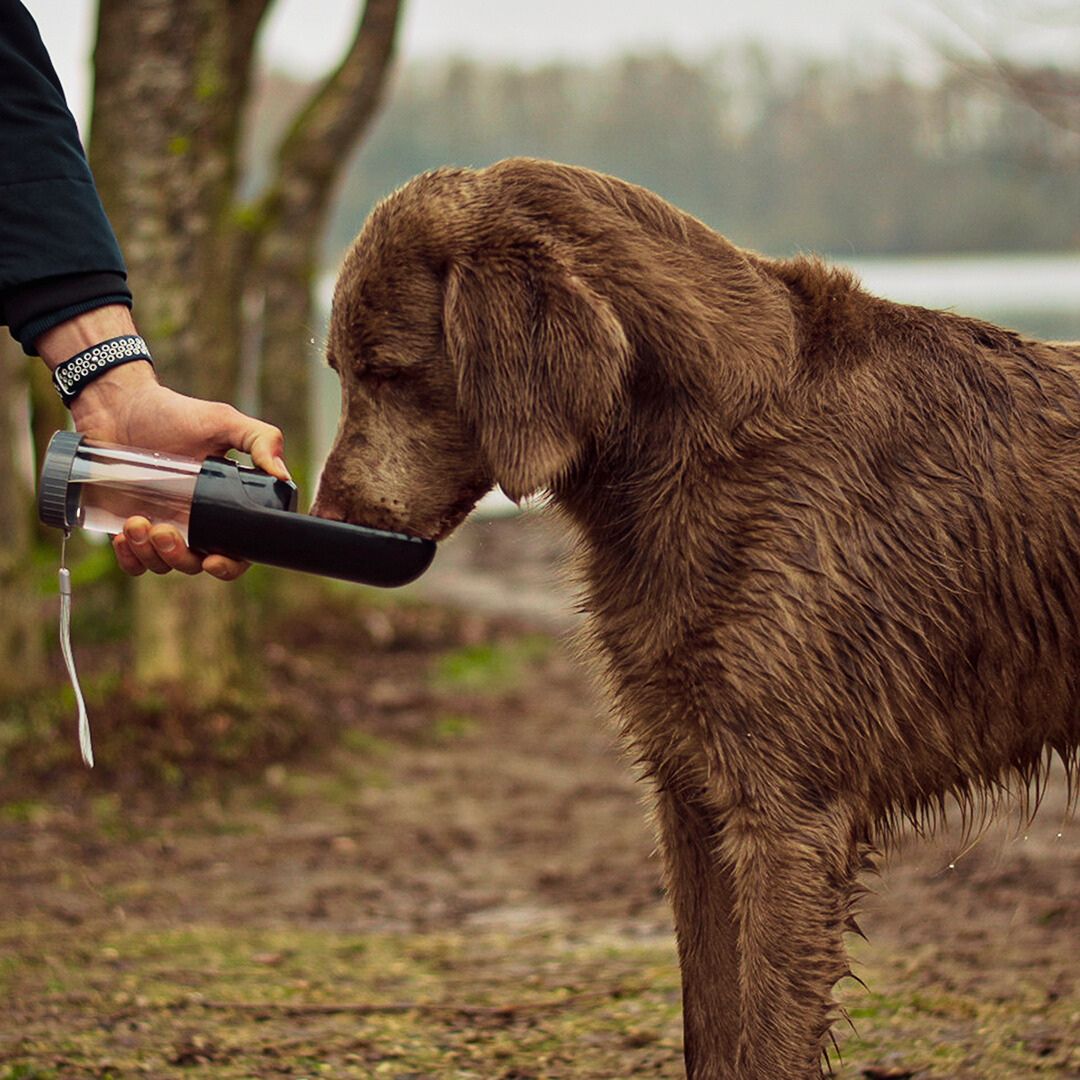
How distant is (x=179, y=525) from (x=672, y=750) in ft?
4.32

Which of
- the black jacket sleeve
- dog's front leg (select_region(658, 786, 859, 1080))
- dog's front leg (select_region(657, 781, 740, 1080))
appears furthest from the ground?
the black jacket sleeve

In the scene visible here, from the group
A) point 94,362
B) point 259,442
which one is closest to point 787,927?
point 259,442

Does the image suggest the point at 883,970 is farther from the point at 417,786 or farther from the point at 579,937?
the point at 417,786

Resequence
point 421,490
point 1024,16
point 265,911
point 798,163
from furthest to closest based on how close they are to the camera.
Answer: point 798,163
point 1024,16
point 265,911
point 421,490

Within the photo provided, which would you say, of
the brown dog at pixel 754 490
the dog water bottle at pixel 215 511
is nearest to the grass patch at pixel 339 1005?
the brown dog at pixel 754 490

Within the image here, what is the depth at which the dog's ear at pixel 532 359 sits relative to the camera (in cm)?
338

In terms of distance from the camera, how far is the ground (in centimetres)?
438

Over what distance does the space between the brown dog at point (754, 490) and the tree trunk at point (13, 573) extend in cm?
475

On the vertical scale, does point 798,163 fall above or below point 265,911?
below

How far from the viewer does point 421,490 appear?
367 centimetres

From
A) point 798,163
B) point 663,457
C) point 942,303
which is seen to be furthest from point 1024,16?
point 798,163

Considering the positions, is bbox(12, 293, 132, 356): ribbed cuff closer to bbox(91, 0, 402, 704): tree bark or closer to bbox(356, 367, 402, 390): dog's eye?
bbox(356, 367, 402, 390): dog's eye

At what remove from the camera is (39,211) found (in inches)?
145

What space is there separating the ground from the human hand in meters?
0.90
